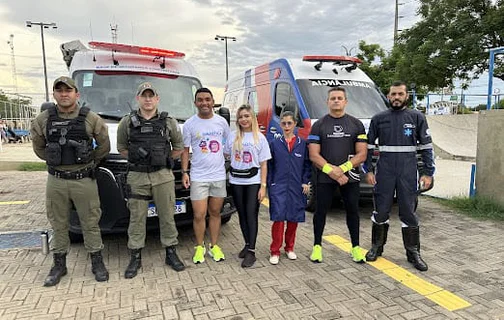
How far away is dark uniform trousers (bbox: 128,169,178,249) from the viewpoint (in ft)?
12.1

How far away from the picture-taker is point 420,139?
3.96 m

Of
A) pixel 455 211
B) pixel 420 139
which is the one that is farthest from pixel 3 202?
pixel 455 211

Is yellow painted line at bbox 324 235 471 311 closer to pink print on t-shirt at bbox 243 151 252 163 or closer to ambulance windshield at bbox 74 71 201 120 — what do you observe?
pink print on t-shirt at bbox 243 151 252 163

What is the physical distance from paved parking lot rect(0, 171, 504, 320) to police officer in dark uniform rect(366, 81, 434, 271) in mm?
520

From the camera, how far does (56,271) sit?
3625 millimetres

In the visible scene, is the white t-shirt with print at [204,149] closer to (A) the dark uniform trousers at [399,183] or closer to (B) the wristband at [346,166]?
(B) the wristband at [346,166]

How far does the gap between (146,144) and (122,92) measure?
169 cm

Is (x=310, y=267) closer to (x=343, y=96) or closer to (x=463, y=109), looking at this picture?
(x=343, y=96)

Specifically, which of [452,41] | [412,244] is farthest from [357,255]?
[452,41]

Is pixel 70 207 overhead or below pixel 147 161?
below

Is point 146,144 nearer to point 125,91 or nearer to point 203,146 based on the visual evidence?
point 203,146

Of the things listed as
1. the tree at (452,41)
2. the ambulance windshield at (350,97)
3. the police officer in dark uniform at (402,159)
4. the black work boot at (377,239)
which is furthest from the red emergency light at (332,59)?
the tree at (452,41)

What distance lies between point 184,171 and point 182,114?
4.49ft

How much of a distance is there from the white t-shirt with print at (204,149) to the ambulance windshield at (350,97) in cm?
251
